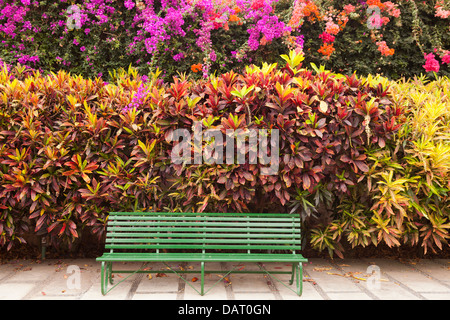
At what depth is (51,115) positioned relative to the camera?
3.69 metres

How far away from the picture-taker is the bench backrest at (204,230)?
10.9ft

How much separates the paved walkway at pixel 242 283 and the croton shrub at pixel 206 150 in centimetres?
35

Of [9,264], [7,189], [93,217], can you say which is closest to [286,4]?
[93,217]

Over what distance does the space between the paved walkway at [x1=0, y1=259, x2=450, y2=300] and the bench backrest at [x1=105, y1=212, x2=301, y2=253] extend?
342 millimetres

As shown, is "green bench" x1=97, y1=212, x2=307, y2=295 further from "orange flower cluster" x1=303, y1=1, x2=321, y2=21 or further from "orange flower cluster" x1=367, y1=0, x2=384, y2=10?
"orange flower cluster" x1=367, y1=0, x2=384, y2=10

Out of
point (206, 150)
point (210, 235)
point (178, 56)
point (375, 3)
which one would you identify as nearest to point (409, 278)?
point (210, 235)

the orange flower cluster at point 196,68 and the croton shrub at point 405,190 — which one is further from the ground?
the orange flower cluster at point 196,68

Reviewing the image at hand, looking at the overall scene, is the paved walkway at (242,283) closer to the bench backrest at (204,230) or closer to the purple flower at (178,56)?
the bench backrest at (204,230)

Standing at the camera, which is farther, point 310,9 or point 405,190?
point 310,9

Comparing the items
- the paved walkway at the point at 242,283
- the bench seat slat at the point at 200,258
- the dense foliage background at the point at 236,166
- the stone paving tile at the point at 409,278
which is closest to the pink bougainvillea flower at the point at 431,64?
the dense foliage background at the point at 236,166

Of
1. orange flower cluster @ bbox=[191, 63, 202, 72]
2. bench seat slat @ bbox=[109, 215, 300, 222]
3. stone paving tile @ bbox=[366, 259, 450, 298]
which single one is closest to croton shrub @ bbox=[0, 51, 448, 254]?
bench seat slat @ bbox=[109, 215, 300, 222]

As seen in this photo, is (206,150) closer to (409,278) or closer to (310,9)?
(409,278)

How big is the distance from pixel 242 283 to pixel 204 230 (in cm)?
61

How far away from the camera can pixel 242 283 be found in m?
3.41
